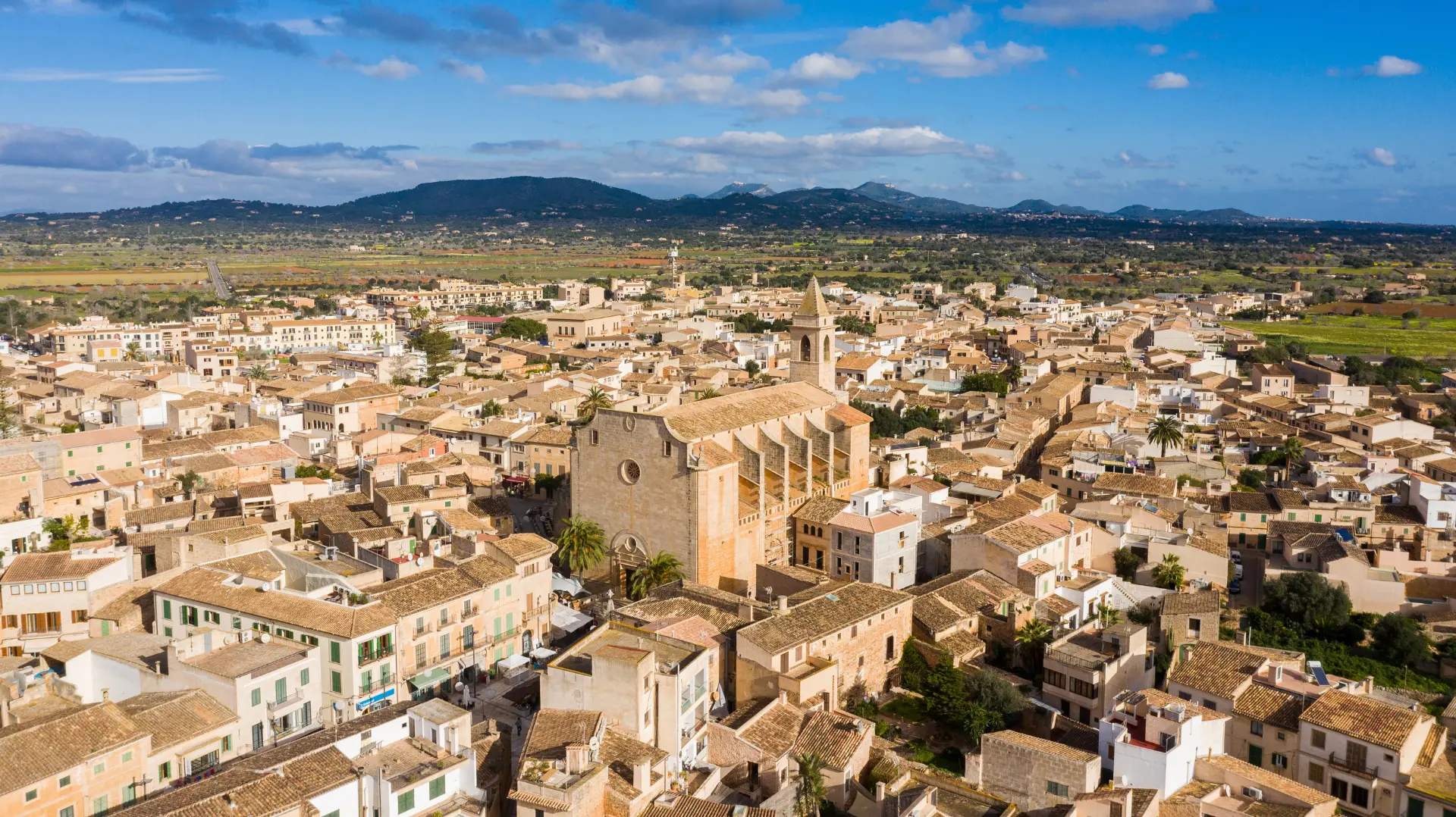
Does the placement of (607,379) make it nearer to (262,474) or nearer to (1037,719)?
(262,474)

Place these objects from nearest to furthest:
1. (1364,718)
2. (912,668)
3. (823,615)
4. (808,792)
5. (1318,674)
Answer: (808,792)
(1364,718)
(1318,674)
(823,615)
(912,668)

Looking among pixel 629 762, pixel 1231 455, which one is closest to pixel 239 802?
pixel 629 762

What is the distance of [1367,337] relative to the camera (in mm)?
100625

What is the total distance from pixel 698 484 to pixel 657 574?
8.33ft

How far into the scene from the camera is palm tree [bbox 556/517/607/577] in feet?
102

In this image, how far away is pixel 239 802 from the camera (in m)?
16.8

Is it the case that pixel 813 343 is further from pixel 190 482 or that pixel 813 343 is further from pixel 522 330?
pixel 522 330

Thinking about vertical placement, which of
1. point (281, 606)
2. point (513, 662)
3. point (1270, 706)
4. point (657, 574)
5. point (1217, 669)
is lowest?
point (513, 662)

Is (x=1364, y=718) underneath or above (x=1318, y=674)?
above

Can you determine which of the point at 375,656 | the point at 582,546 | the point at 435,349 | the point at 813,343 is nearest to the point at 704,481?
the point at 582,546

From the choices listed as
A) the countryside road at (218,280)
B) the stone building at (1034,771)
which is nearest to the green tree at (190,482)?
the stone building at (1034,771)

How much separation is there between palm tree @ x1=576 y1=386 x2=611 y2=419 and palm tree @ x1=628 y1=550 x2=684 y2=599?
18662 mm

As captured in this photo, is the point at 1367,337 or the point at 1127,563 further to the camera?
the point at 1367,337

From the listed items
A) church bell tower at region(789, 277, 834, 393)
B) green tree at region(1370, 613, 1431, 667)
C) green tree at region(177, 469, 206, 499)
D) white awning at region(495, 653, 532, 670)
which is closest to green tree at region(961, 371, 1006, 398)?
church bell tower at region(789, 277, 834, 393)
